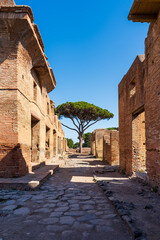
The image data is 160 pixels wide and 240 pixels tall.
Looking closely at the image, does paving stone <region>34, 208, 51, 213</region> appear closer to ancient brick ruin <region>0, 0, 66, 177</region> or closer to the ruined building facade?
ancient brick ruin <region>0, 0, 66, 177</region>

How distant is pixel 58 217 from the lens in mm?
3191

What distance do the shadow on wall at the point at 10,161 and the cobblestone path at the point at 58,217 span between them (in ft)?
3.22

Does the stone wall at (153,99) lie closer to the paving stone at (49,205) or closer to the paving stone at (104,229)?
the paving stone at (104,229)

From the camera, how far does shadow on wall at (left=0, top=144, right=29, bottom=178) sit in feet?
18.6

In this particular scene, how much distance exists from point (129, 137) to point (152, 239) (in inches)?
226

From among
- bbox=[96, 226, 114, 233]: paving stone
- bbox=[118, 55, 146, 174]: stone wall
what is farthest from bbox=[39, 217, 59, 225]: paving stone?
bbox=[118, 55, 146, 174]: stone wall

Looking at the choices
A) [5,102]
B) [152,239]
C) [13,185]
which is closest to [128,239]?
[152,239]

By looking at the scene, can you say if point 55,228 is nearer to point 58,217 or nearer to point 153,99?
point 58,217

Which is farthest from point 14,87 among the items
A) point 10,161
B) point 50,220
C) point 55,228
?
point 55,228

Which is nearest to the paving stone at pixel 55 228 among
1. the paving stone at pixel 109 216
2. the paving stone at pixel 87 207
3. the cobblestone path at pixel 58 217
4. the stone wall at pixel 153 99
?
the cobblestone path at pixel 58 217

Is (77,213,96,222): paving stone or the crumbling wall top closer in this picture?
(77,213,96,222): paving stone

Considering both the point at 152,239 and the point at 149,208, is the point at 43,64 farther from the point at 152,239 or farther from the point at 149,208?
the point at 152,239

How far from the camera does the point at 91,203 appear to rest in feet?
13.3

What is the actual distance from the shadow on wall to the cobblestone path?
98 cm
